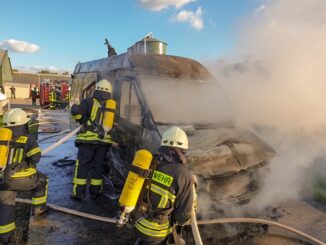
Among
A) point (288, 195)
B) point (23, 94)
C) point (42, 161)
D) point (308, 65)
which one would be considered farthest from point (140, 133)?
point (23, 94)

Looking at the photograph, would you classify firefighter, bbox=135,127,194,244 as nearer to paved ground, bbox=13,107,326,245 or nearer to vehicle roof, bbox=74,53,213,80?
paved ground, bbox=13,107,326,245

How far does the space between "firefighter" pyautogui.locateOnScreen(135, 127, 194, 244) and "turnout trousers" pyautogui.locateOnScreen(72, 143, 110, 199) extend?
2.47m

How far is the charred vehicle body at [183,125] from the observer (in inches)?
164

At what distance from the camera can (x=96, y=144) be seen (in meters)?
5.37

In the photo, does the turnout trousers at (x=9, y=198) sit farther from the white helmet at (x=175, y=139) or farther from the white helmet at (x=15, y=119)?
the white helmet at (x=175, y=139)

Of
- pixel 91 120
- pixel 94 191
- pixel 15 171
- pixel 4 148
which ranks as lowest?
pixel 94 191

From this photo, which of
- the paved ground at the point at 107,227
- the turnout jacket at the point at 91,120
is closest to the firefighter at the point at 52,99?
the paved ground at the point at 107,227

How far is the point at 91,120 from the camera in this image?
17.5 ft

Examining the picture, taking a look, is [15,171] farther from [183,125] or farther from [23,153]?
[183,125]

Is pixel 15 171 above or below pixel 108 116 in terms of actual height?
below

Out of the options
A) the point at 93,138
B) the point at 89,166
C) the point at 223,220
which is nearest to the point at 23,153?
the point at 93,138

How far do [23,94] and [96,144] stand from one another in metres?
39.2

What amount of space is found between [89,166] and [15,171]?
5.17 ft

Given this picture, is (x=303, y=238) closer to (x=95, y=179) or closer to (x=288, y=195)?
(x=288, y=195)
